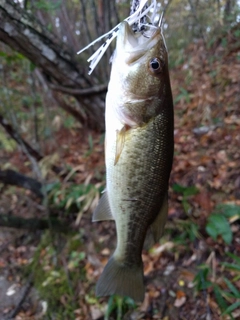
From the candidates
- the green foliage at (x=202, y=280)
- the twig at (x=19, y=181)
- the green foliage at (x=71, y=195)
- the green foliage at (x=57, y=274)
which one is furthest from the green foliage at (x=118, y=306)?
the twig at (x=19, y=181)

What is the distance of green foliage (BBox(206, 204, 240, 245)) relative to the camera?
270 cm

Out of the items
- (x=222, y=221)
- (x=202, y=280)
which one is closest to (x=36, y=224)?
(x=202, y=280)

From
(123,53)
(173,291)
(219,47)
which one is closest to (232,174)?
(173,291)

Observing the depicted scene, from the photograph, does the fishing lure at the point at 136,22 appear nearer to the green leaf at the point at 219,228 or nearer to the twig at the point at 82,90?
the twig at the point at 82,90

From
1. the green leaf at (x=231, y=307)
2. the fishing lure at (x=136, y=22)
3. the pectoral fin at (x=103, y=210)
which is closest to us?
the fishing lure at (x=136, y=22)

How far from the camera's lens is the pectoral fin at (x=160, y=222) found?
1401 mm

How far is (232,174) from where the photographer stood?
3.22m

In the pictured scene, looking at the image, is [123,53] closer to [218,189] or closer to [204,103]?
[218,189]

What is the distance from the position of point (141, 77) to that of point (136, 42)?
0.14 m

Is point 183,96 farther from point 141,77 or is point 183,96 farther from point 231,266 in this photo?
point 141,77

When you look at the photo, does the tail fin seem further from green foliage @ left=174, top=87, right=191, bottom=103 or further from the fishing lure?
green foliage @ left=174, top=87, right=191, bottom=103

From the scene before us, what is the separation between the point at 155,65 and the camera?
1.18 metres

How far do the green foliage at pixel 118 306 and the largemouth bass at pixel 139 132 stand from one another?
1.67 metres

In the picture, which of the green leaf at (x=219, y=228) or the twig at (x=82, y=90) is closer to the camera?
the green leaf at (x=219, y=228)
